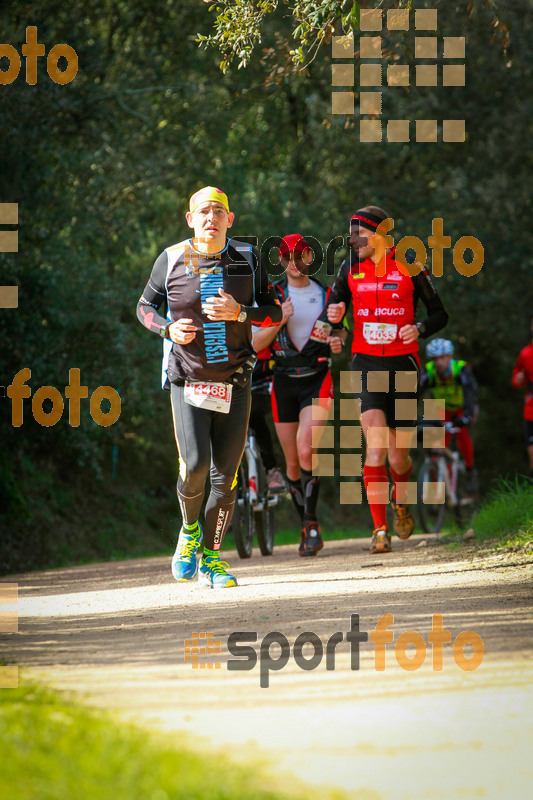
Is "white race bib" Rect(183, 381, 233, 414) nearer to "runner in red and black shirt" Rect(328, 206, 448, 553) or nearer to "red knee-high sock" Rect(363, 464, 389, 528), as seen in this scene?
"runner in red and black shirt" Rect(328, 206, 448, 553)

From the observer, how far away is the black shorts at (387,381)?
8.68m

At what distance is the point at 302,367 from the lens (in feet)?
30.3

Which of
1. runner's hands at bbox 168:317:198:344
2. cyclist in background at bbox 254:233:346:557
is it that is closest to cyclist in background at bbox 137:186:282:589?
runner's hands at bbox 168:317:198:344

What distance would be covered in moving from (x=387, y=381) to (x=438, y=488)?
3309 mm

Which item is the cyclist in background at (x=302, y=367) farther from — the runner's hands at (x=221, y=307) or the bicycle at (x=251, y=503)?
the runner's hands at (x=221, y=307)

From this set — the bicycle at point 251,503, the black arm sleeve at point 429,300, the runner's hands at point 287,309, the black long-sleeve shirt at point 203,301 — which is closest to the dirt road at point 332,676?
the black long-sleeve shirt at point 203,301

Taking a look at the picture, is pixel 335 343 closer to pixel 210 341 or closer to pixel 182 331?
pixel 210 341

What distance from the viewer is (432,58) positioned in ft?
58.1

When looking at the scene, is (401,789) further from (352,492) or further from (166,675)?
(352,492)

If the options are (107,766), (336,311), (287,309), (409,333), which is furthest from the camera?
(287,309)

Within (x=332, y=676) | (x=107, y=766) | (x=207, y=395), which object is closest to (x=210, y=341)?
(x=207, y=395)

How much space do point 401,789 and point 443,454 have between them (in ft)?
30.9

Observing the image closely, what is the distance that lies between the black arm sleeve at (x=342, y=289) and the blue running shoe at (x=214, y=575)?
2.70 metres

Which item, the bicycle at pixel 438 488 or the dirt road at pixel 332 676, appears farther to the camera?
the bicycle at pixel 438 488
